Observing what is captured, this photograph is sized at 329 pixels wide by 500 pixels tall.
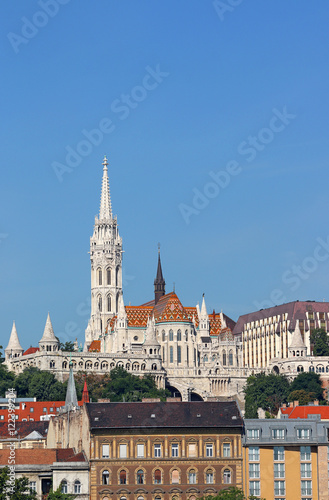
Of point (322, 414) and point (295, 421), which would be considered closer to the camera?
point (295, 421)

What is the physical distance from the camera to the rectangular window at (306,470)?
4552 inches

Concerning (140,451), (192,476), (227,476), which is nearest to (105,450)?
(140,451)

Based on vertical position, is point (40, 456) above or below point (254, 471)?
above

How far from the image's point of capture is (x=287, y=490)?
115000 mm

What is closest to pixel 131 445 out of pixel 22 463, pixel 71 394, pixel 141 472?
pixel 141 472

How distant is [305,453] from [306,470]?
148cm

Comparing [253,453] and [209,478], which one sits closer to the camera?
[209,478]

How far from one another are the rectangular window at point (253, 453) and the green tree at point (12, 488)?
61.8 feet

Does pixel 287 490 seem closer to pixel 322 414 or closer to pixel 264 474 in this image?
pixel 264 474

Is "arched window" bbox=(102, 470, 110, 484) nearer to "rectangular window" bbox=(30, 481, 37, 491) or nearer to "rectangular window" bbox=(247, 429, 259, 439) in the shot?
"rectangular window" bbox=(30, 481, 37, 491)

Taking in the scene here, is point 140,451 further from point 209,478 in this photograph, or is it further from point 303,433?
point 303,433

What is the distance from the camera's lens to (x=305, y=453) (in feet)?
382

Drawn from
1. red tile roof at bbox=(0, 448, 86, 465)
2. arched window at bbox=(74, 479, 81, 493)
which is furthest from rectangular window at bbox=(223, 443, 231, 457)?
arched window at bbox=(74, 479, 81, 493)

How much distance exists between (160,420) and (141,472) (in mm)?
4740
